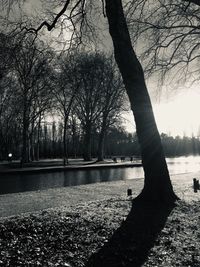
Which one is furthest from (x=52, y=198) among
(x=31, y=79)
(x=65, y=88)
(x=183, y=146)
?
(x=183, y=146)

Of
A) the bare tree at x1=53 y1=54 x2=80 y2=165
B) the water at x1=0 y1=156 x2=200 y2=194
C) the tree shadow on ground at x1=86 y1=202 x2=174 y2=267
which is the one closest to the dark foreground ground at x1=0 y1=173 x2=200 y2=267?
the tree shadow on ground at x1=86 y1=202 x2=174 y2=267

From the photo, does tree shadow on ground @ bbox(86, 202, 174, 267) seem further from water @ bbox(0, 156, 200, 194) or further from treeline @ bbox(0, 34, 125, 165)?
treeline @ bbox(0, 34, 125, 165)

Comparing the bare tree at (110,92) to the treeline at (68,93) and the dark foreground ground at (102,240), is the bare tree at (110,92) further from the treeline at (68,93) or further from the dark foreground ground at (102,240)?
the dark foreground ground at (102,240)

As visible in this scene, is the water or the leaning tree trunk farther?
the water

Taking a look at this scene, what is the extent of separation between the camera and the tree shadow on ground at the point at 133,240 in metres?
5.19

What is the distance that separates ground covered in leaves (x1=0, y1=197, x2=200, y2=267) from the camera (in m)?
5.09

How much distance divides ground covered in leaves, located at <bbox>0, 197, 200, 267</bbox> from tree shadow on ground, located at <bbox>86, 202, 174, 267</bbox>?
0.31 feet

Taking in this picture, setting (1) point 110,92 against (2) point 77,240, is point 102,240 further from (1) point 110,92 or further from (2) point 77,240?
(1) point 110,92

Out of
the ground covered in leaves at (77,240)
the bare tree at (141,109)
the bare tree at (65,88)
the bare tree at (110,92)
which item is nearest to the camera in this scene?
the ground covered in leaves at (77,240)

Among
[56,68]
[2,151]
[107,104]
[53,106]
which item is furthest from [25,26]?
[2,151]

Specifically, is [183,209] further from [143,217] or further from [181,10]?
[181,10]

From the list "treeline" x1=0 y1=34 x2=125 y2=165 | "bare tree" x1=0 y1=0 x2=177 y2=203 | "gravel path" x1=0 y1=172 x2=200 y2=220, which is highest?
"treeline" x1=0 y1=34 x2=125 y2=165

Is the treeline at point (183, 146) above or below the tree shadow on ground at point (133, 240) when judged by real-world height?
above

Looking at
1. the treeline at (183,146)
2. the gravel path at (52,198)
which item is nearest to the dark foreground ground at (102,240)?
the gravel path at (52,198)
